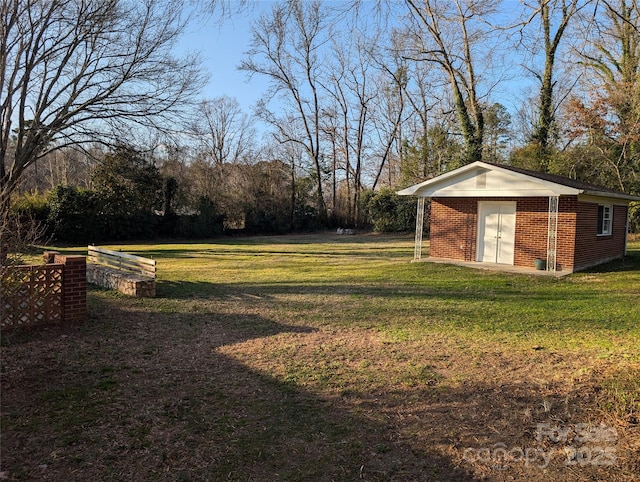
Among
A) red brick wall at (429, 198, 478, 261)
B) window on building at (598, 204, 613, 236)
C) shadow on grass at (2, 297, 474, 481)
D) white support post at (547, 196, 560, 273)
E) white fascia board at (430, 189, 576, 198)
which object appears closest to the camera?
shadow on grass at (2, 297, 474, 481)

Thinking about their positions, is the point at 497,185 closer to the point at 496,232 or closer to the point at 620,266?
the point at 496,232

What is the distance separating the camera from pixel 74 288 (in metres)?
6.91

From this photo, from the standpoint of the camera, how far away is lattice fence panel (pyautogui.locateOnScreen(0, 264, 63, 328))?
6164mm

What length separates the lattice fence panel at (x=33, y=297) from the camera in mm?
6164

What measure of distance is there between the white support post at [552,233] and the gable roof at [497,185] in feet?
1.62

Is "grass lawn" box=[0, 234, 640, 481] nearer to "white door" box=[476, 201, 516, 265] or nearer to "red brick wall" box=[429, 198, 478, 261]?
"white door" box=[476, 201, 516, 265]

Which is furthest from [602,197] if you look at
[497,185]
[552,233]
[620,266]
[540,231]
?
[497,185]

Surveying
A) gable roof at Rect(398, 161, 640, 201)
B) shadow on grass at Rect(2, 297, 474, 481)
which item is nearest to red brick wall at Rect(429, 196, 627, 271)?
gable roof at Rect(398, 161, 640, 201)

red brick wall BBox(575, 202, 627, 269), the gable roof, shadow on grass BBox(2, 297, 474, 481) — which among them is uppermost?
the gable roof

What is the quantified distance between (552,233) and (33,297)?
13.0 meters

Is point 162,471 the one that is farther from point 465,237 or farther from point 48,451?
point 465,237

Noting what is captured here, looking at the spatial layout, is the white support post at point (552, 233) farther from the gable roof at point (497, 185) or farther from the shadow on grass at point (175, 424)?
the shadow on grass at point (175, 424)

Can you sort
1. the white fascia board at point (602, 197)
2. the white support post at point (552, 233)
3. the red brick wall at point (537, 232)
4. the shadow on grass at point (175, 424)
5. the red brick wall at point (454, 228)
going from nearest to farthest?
the shadow on grass at point (175, 424) < the white support post at point (552, 233) < the white fascia board at point (602, 197) < the red brick wall at point (537, 232) < the red brick wall at point (454, 228)

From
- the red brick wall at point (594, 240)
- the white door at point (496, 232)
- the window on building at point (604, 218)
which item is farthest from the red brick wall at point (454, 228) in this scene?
the window on building at point (604, 218)
